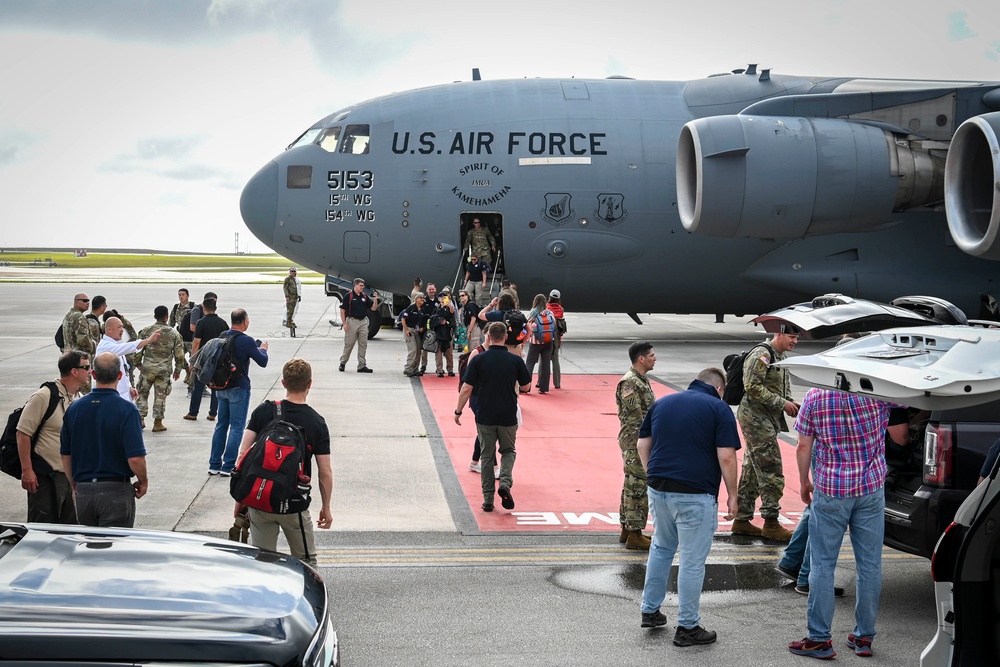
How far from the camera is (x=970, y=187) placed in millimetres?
14812

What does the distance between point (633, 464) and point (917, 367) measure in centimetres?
378

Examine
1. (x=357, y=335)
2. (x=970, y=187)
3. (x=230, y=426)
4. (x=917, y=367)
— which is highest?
(x=970, y=187)

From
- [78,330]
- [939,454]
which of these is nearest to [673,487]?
[939,454]

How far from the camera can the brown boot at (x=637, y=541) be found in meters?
8.38

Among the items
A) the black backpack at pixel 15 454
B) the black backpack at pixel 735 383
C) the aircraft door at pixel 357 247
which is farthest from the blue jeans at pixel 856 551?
the aircraft door at pixel 357 247

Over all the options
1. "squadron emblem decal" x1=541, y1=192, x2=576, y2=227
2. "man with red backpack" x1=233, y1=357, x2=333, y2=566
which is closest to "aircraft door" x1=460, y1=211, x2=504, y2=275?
"squadron emblem decal" x1=541, y1=192, x2=576, y2=227

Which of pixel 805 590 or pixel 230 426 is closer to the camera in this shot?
pixel 805 590

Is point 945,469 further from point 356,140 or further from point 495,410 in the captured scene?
point 356,140

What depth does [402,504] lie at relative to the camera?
963cm

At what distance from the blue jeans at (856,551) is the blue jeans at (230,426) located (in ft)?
20.7

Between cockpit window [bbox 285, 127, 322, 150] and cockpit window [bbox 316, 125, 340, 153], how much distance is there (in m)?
0.21

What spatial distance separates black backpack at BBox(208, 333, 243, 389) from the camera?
10.3 meters

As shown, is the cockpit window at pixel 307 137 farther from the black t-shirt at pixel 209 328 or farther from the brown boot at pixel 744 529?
the brown boot at pixel 744 529

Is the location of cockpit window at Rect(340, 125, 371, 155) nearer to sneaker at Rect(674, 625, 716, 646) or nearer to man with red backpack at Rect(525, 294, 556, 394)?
man with red backpack at Rect(525, 294, 556, 394)
